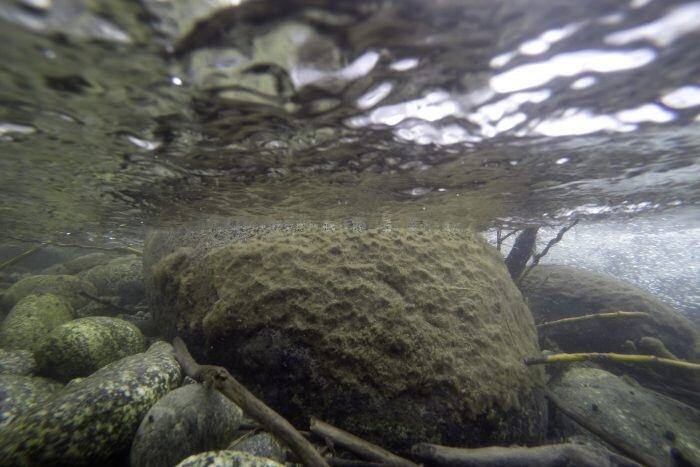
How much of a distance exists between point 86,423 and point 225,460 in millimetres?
1984

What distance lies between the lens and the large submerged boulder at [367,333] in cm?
425

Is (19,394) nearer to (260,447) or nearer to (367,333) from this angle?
(260,447)

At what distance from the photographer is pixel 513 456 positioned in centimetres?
378

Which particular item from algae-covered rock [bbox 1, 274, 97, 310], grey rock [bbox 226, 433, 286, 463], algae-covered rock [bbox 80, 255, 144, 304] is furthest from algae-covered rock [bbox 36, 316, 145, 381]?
algae-covered rock [bbox 1, 274, 97, 310]

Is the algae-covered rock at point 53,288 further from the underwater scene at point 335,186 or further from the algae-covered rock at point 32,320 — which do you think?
the underwater scene at point 335,186

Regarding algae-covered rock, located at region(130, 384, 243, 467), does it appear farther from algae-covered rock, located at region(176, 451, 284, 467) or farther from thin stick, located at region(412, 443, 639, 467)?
thin stick, located at region(412, 443, 639, 467)

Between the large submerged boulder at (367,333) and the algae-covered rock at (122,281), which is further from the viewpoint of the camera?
the algae-covered rock at (122,281)

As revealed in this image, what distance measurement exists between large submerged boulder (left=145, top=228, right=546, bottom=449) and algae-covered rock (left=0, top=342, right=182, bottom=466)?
1160mm

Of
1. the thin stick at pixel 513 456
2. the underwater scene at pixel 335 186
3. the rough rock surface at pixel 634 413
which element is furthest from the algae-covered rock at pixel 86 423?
the rough rock surface at pixel 634 413

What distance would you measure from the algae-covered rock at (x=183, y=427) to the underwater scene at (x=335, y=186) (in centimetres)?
3

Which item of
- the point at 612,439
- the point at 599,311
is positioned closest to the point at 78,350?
the point at 612,439

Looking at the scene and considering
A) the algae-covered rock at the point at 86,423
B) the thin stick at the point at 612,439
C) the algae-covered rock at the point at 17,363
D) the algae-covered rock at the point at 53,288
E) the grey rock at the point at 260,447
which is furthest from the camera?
the algae-covered rock at the point at 53,288

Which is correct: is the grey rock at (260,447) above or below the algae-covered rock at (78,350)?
below

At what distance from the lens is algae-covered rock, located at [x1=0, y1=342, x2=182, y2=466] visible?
3445 millimetres
